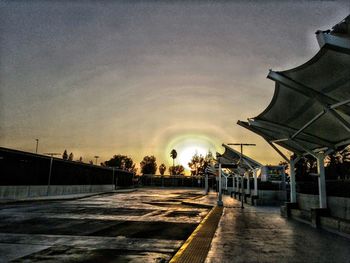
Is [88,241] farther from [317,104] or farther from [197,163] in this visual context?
[197,163]

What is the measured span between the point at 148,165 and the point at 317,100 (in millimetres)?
130271

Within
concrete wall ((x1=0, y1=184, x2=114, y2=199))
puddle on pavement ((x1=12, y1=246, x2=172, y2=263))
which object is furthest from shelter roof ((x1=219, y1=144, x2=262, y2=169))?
concrete wall ((x1=0, y1=184, x2=114, y2=199))

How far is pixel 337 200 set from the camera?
10180 millimetres

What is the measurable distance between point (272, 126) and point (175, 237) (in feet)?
21.0

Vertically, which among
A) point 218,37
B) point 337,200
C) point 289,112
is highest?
point 218,37

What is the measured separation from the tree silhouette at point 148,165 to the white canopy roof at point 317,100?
4846 inches

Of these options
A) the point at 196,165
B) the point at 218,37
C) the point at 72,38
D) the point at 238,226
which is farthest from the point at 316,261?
the point at 196,165

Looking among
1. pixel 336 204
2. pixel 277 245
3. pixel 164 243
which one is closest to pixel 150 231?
pixel 164 243

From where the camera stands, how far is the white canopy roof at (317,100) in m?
5.90

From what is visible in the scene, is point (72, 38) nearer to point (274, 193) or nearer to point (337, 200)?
point (337, 200)

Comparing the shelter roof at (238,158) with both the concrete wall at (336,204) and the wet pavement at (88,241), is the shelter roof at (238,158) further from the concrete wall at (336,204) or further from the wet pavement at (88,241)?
the wet pavement at (88,241)

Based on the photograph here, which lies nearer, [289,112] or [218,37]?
[289,112]

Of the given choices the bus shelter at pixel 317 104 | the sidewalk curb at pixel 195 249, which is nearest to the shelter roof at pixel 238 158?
the bus shelter at pixel 317 104

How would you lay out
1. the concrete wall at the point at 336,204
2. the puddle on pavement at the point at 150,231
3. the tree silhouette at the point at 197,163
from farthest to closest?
the tree silhouette at the point at 197,163 → the concrete wall at the point at 336,204 → the puddle on pavement at the point at 150,231
